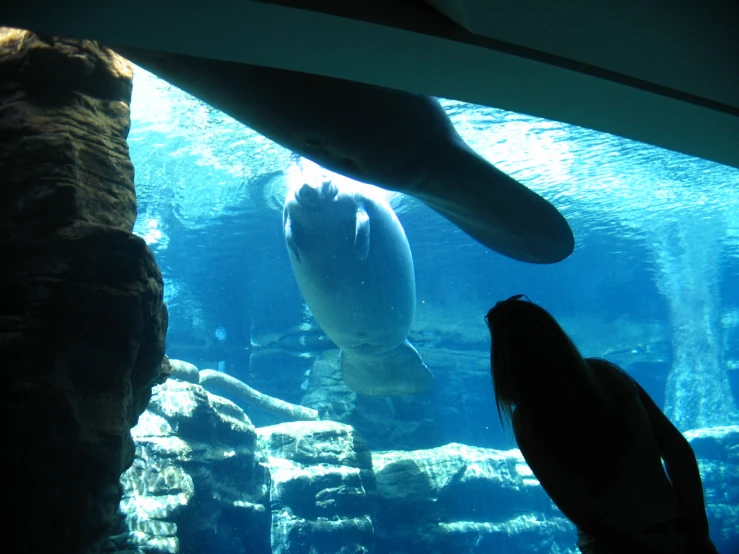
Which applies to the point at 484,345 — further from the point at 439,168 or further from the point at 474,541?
the point at 439,168

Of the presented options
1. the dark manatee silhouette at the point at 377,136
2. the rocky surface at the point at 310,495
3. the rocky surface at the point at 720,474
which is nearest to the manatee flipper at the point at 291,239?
the rocky surface at the point at 310,495

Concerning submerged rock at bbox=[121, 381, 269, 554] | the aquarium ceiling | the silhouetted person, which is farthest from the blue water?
the silhouetted person

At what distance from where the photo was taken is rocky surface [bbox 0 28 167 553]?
309 centimetres

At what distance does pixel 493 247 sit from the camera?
152 inches

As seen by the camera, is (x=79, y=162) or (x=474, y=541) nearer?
(x=79, y=162)

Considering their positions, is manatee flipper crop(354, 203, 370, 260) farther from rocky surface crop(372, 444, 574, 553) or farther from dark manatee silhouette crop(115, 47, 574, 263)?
rocky surface crop(372, 444, 574, 553)

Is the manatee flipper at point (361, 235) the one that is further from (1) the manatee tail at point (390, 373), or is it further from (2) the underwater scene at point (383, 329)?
(1) the manatee tail at point (390, 373)

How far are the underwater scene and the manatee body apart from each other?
4cm

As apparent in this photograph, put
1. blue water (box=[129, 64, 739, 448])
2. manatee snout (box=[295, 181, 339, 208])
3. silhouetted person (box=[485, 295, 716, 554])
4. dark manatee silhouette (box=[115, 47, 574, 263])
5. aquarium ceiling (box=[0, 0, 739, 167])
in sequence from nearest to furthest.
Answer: silhouetted person (box=[485, 295, 716, 554]), aquarium ceiling (box=[0, 0, 739, 167]), dark manatee silhouette (box=[115, 47, 574, 263]), manatee snout (box=[295, 181, 339, 208]), blue water (box=[129, 64, 739, 448])

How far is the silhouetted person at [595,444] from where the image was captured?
1384mm

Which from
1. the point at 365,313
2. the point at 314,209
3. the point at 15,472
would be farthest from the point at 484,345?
the point at 15,472

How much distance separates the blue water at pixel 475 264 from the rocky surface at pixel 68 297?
6336 mm

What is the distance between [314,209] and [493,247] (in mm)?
5816

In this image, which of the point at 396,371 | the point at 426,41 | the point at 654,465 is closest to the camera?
the point at 654,465
